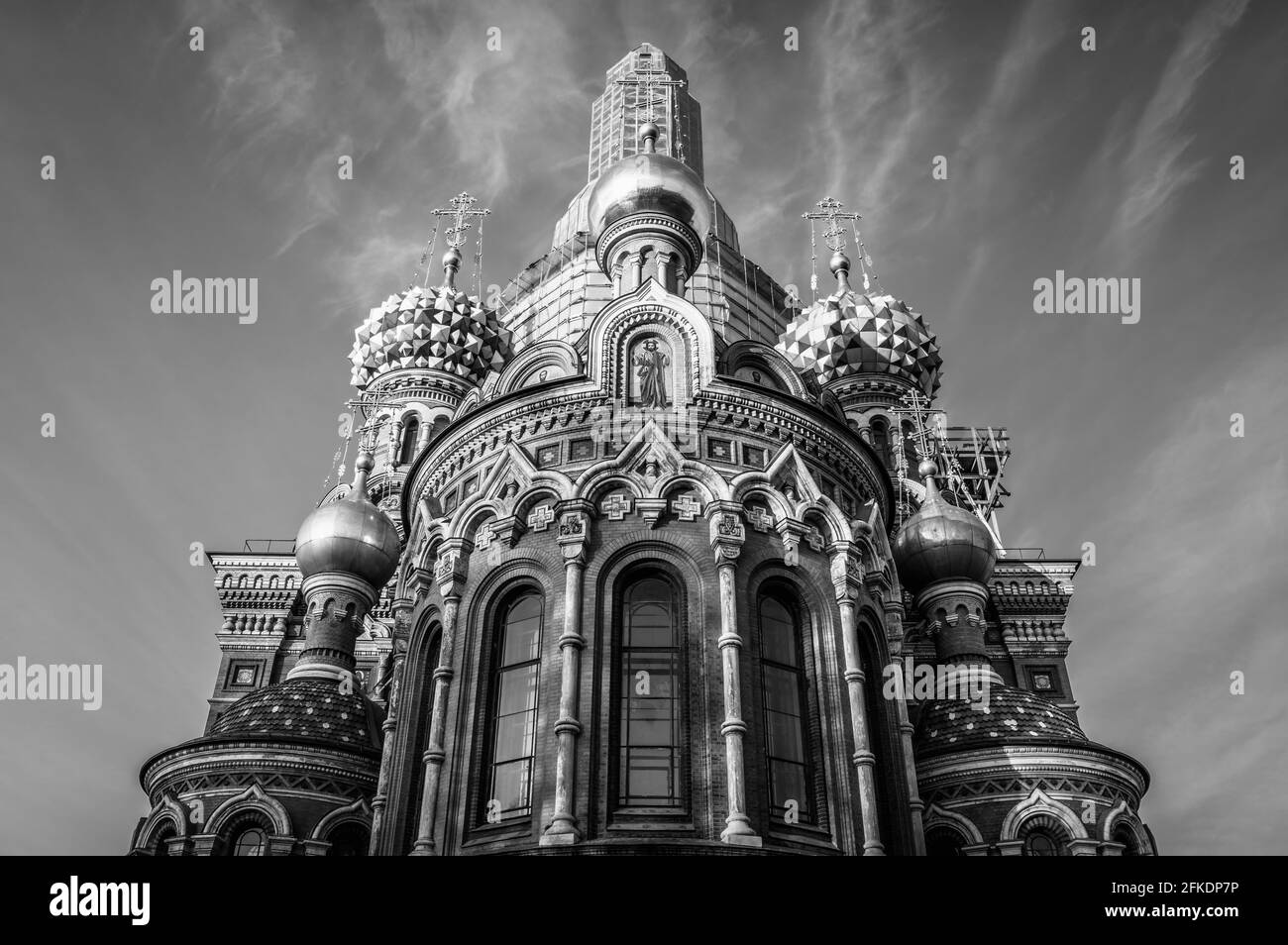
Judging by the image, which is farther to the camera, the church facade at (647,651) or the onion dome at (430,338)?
the onion dome at (430,338)

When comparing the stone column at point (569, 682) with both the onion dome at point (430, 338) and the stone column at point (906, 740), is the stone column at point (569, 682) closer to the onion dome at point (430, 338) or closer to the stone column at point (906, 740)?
the stone column at point (906, 740)

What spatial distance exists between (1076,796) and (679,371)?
7.71m

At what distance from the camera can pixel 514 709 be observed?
1302 cm

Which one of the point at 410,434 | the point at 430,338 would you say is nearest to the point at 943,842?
the point at 410,434

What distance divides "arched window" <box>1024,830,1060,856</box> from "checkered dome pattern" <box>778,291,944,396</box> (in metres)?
13.8

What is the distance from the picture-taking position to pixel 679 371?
49.9 feet

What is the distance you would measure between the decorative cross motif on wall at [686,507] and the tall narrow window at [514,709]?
1908 millimetres

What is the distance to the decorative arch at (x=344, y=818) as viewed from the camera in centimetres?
1562

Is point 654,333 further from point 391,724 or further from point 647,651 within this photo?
point 391,724

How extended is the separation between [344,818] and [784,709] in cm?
649

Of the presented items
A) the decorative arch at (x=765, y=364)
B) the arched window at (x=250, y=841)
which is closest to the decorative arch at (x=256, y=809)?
the arched window at (x=250, y=841)

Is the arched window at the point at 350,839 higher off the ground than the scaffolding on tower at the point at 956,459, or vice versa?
the scaffolding on tower at the point at 956,459
